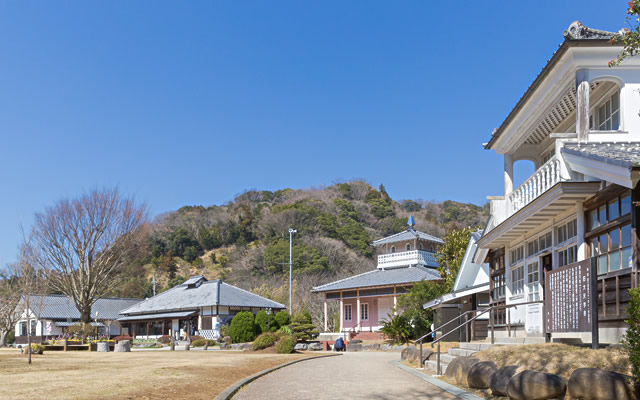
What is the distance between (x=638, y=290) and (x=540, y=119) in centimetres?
930

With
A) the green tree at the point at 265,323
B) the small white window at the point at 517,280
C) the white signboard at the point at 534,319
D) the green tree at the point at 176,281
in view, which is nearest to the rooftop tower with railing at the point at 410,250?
the green tree at the point at 265,323

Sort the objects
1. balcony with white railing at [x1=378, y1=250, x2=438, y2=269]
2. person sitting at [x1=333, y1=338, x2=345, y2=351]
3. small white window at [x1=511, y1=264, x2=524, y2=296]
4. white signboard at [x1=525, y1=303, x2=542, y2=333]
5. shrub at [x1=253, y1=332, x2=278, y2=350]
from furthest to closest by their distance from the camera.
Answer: balcony with white railing at [x1=378, y1=250, x2=438, y2=269] → person sitting at [x1=333, y1=338, x2=345, y2=351] → shrub at [x1=253, y1=332, x2=278, y2=350] → small white window at [x1=511, y1=264, x2=524, y2=296] → white signboard at [x1=525, y1=303, x2=542, y2=333]

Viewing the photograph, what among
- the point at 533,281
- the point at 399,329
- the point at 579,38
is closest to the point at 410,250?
the point at 399,329

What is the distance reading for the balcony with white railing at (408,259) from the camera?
46750mm

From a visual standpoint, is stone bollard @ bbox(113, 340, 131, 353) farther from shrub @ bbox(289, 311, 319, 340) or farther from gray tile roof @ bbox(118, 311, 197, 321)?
gray tile roof @ bbox(118, 311, 197, 321)

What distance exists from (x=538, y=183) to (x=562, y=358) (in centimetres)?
548

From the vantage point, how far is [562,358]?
9.72 metres

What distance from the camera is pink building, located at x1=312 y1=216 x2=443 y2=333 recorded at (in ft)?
146

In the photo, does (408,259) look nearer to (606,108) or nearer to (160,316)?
(160,316)

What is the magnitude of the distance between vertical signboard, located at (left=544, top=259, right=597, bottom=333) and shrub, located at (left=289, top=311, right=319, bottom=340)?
87.4 feet

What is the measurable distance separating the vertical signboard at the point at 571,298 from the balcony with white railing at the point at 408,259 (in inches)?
1380

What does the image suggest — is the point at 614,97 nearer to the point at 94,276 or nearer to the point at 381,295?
the point at 381,295

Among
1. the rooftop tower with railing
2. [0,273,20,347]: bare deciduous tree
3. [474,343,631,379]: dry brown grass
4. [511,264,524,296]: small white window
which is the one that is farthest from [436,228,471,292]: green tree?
[0,273,20,347]: bare deciduous tree

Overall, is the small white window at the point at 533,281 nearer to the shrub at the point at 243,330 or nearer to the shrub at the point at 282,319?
the shrub at the point at 243,330
